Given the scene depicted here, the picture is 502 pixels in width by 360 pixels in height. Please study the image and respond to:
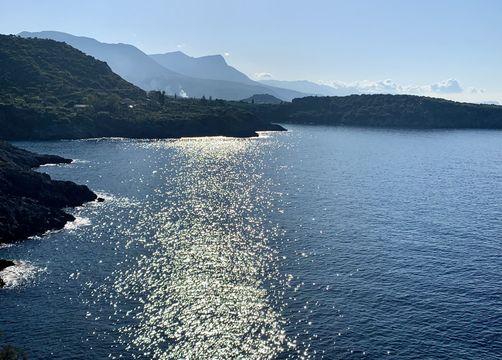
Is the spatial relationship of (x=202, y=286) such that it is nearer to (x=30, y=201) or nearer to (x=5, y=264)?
(x=5, y=264)

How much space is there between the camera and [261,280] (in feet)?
265

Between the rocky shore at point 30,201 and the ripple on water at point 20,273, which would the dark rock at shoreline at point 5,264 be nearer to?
the rocky shore at point 30,201

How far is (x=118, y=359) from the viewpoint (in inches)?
2232

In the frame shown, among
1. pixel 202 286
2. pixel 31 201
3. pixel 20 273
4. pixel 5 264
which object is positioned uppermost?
pixel 31 201

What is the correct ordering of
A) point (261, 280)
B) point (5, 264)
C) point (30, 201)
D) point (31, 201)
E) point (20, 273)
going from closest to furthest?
point (20, 273), point (261, 280), point (5, 264), point (30, 201), point (31, 201)

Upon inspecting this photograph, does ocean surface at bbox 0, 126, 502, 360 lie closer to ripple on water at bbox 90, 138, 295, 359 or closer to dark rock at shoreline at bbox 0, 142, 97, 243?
ripple on water at bbox 90, 138, 295, 359

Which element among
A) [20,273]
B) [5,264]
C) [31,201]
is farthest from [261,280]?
[31,201]

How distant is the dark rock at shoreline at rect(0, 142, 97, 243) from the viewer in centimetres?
9944

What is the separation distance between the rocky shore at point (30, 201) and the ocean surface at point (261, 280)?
4.40 meters

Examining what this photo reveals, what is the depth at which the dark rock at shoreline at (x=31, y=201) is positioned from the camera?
99.4 meters

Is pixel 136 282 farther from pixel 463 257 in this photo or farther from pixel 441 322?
pixel 463 257

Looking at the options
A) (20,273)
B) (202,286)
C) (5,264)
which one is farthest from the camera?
(5,264)

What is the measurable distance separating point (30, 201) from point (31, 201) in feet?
0.81

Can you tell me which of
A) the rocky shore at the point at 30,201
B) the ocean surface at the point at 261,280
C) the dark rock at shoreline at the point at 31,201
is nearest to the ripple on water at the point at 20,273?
the ocean surface at the point at 261,280
